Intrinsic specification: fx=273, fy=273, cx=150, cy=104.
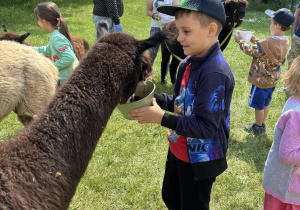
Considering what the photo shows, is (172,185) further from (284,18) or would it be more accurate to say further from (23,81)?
(284,18)

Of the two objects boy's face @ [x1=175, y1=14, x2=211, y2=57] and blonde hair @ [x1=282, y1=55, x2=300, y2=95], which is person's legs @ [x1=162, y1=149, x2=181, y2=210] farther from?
blonde hair @ [x1=282, y1=55, x2=300, y2=95]

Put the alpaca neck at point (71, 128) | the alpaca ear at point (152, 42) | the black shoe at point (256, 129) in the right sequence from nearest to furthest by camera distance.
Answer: the alpaca neck at point (71, 128), the alpaca ear at point (152, 42), the black shoe at point (256, 129)

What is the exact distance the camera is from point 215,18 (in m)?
1.65

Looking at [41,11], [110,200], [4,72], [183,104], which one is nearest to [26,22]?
[41,11]

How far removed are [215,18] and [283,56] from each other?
8.85ft

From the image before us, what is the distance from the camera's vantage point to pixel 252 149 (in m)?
4.13

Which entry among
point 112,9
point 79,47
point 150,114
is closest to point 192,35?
point 150,114

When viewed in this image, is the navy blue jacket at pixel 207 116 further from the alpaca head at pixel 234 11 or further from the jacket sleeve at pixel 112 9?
the jacket sleeve at pixel 112 9

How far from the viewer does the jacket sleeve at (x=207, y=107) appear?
5.31 ft

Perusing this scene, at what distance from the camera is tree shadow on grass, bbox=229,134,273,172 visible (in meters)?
3.86

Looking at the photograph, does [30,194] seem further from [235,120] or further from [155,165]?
[235,120]

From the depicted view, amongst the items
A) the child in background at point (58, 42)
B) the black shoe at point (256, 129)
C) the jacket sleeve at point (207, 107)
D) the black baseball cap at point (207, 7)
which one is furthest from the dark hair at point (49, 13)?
the black shoe at point (256, 129)

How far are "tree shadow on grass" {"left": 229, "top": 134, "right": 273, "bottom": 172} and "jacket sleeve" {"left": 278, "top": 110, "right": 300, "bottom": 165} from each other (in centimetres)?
189

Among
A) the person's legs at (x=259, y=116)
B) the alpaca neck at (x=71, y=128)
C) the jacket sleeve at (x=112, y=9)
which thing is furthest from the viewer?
the jacket sleeve at (x=112, y=9)
